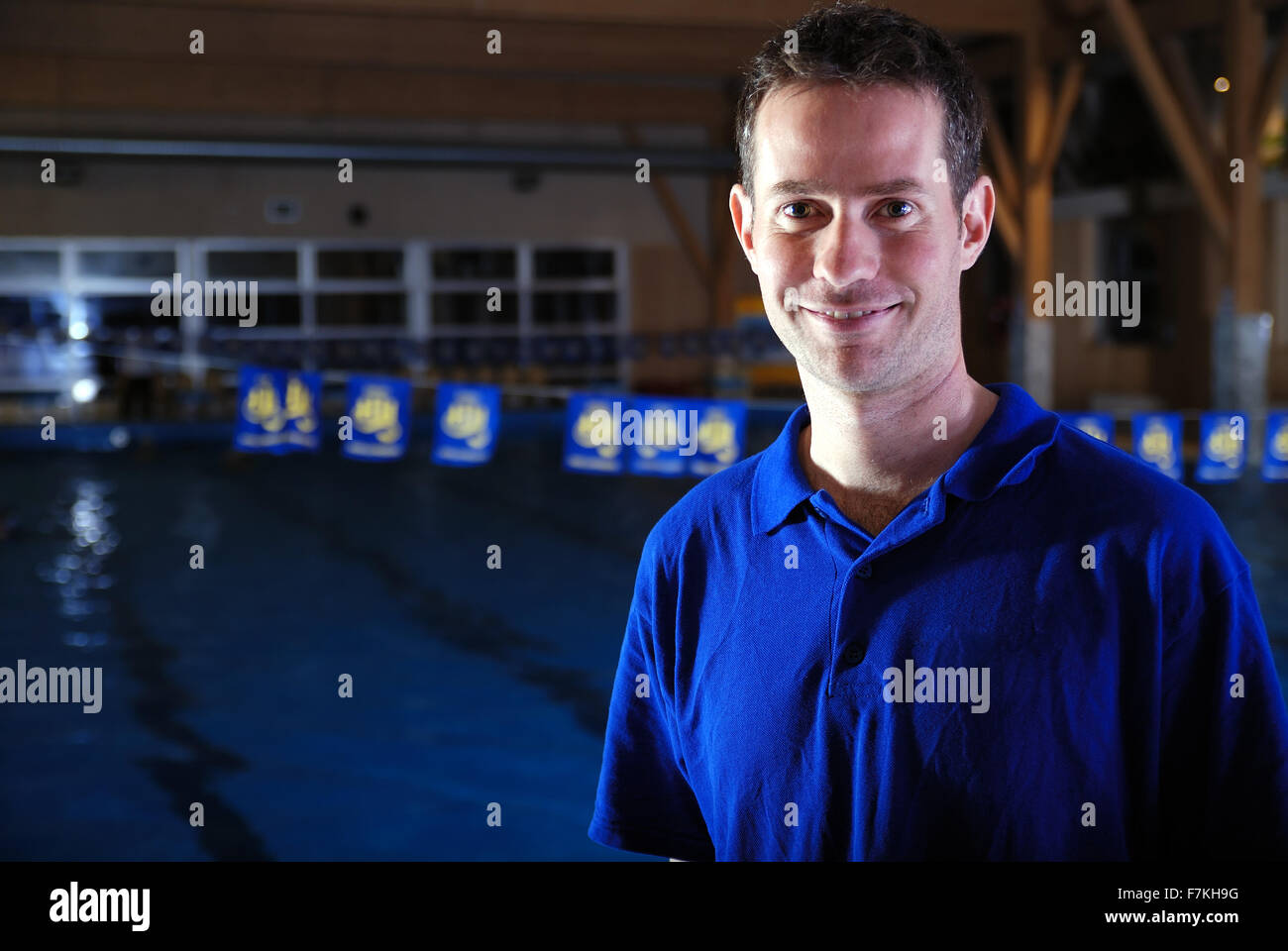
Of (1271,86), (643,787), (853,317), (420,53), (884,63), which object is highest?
(420,53)

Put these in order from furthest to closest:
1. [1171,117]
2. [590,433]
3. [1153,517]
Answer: [1171,117] < [590,433] < [1153,517]

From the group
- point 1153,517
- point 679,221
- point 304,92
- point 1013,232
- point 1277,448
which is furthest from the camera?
point 679,221

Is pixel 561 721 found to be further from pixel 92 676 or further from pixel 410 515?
pixel 410 515

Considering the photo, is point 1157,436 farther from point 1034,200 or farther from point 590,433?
point 1034,200

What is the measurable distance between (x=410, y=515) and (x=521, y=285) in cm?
1138

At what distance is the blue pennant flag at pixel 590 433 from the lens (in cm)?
855

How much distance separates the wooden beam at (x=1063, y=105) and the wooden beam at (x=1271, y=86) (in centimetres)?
203

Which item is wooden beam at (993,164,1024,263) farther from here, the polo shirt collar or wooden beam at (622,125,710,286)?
the polo shirt collar

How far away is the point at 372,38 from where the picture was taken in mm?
14469

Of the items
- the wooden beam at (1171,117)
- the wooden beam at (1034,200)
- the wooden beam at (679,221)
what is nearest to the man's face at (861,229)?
the wooden beam at (1171,117)

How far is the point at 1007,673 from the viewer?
4.29ft

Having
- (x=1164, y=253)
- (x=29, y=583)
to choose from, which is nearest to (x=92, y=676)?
(x=29, y=583)

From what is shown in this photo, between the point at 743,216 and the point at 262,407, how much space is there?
7942 millimetres

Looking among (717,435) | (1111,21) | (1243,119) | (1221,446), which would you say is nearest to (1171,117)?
(1243,119)
